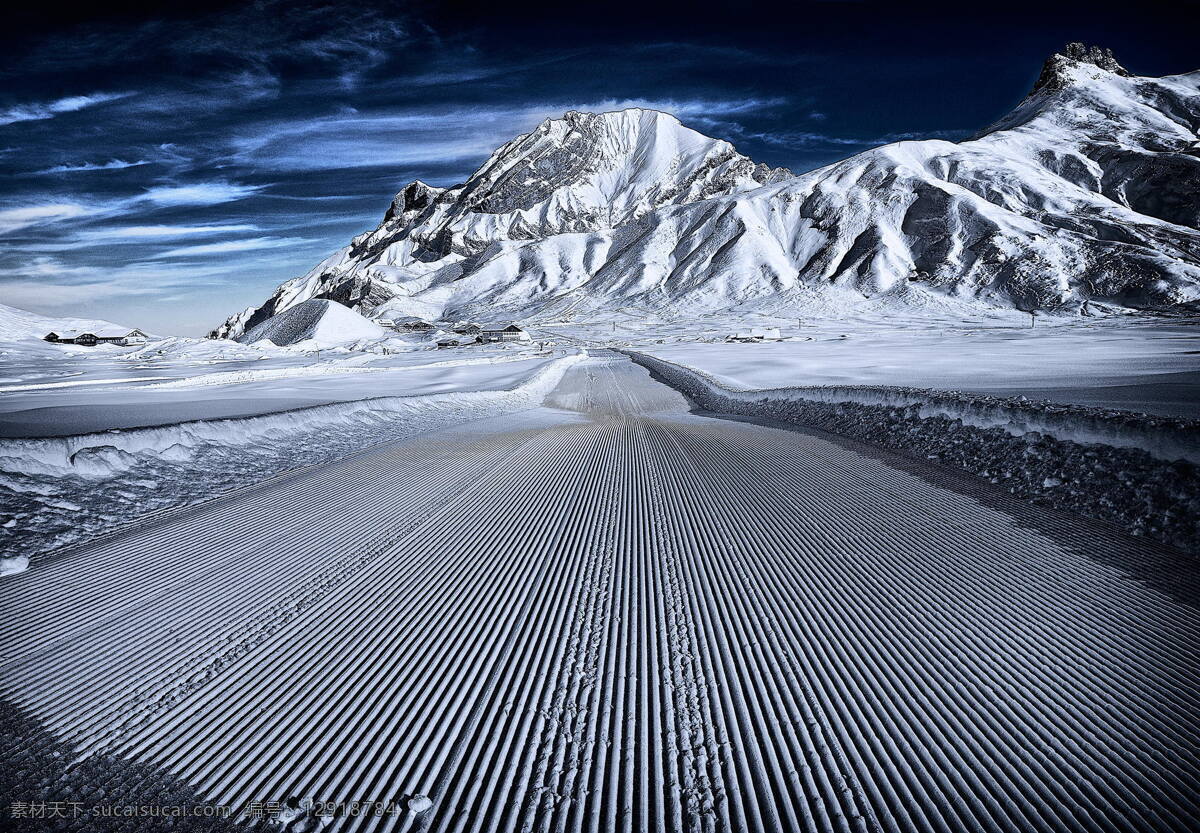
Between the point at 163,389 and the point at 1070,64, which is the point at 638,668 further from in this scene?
the point at 1070,64

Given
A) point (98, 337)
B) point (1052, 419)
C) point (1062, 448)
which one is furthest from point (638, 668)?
point (98, 337)

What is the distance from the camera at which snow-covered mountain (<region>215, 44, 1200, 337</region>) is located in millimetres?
92000

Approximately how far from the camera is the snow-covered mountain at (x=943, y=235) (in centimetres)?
9200

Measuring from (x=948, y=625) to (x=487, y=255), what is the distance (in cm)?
19739

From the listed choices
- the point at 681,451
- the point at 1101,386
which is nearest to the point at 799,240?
the point at 1101,386

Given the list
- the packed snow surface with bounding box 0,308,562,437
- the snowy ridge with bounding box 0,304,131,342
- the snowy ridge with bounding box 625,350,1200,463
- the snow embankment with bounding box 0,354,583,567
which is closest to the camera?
the snowy ridge with bounding box 625,350,1200,463

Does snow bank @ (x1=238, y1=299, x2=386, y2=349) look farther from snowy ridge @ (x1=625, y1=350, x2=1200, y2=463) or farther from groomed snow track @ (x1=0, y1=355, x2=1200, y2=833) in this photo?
groomed snow track @ (x1=0, y1=355, x2=1200, y2=833)

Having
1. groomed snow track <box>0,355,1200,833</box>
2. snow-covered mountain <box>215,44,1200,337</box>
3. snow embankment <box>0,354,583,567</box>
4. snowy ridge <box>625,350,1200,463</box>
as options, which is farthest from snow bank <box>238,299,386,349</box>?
groomed snow track <box>0,355,1200,833</box>

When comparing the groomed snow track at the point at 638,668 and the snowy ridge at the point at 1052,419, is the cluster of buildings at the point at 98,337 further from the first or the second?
the snowy ridge at the point at 1052,419

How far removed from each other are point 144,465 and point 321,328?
6323 cm

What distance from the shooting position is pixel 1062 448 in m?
6.50

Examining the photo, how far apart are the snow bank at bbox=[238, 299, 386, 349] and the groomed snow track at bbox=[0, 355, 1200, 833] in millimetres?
63040

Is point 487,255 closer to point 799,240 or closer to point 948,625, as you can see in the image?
point 799,240

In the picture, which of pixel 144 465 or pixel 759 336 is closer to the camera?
pixel 144 465
